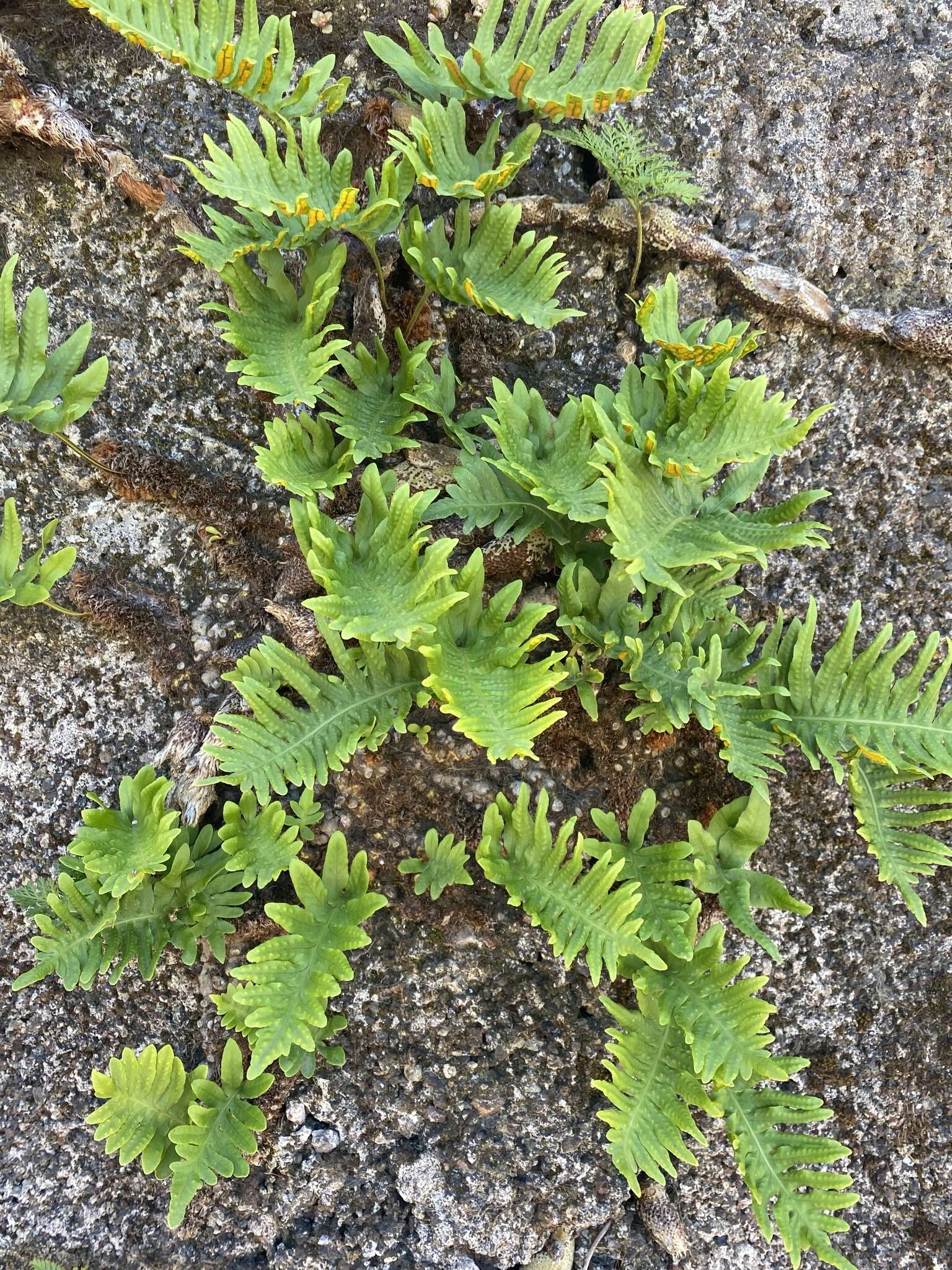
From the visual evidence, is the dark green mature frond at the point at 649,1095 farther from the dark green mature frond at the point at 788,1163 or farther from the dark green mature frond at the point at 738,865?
the dark green mature frond at the point at 738,865

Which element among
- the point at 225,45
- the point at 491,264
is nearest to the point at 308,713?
the point at 491,264

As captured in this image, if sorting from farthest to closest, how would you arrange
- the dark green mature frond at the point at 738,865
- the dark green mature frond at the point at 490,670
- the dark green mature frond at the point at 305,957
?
the dark green mature frond at the point at 738,865 < the dark green mature frond at the point at 305,957 < the dark green mature frond at the point at 490,670

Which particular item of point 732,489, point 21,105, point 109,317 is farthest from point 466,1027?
point 21,105

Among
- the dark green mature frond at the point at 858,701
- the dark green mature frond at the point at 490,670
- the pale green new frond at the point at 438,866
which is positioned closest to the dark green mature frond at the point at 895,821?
the dark green mature frond at the point at 858,701

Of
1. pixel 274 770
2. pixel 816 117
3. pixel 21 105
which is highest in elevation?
pixel 816 117

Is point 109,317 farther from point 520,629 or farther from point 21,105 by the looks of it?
point 520,629

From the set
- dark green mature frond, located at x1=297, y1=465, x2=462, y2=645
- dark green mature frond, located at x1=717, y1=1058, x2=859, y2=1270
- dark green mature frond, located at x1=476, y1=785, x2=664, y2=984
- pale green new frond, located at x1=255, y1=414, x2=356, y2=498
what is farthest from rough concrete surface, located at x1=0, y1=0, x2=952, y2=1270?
dark green mature frond, located at x1=297, y1=465, x2=462, y2=645

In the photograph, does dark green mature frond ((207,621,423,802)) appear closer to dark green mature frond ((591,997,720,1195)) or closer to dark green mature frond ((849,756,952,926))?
dark green mature frond ((591,997,720,1195))
